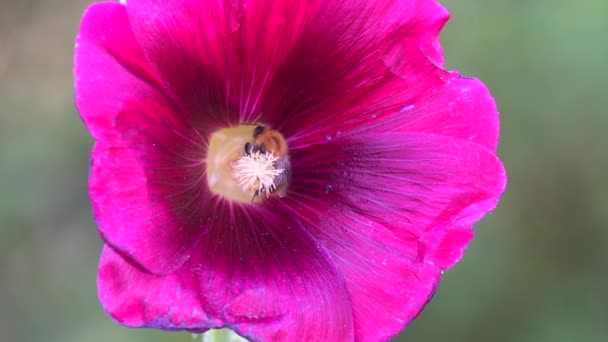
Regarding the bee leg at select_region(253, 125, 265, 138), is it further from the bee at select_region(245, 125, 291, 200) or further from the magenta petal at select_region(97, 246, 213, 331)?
the magenta petal at select_region(97, 246, 213, 331)

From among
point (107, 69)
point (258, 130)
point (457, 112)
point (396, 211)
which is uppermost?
point (107, 69)

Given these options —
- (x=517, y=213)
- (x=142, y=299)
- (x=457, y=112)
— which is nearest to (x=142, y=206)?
(x=142, y=299)

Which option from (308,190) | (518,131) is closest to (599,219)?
(518,131)

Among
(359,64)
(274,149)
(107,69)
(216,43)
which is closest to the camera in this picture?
(107,69)

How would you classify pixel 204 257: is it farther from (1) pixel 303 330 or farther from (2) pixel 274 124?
(2) pixel 274 124

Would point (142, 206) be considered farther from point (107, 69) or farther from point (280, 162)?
point (280, 162)

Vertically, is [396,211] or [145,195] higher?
[145,195]

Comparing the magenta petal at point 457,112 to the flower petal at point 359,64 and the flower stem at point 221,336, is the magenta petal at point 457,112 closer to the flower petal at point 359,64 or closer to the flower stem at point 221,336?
the flower petal at point 359,64
